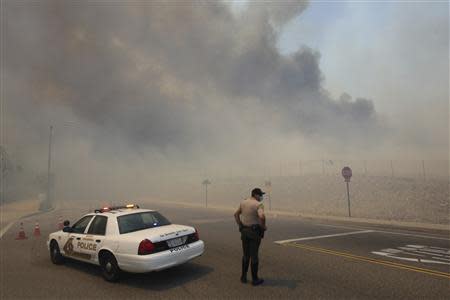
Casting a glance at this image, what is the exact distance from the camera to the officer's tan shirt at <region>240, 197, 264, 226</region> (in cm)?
632

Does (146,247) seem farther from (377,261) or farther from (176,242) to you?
(377,261)

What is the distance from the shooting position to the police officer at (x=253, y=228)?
6254mm

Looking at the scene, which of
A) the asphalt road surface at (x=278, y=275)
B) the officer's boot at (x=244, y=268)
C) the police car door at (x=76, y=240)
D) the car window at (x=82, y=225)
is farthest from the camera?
the car window at (x=82, y=225)

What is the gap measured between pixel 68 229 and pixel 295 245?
6.26m

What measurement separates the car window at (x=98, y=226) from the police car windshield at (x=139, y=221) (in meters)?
0.38

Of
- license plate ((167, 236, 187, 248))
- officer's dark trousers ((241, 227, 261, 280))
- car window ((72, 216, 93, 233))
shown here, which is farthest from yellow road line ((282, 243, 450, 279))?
car window ((72, 216, 93, 233))

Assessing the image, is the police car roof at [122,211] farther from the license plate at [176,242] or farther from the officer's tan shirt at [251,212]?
the officer's tan shirt at [251,212]

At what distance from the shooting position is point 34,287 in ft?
21.5

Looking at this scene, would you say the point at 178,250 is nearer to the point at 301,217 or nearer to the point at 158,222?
the point at 158,222

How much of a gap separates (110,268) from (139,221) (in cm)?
109

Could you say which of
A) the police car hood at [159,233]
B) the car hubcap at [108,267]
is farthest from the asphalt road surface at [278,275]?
the police car hood at [159,233]

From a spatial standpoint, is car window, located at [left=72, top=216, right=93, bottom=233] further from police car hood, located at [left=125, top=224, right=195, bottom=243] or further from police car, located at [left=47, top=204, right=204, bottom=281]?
police car hood, located at [left=125, top=224, right=195, bottom=243]

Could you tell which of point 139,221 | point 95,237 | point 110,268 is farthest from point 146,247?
point 95,237

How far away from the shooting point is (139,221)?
7422 millimetres
